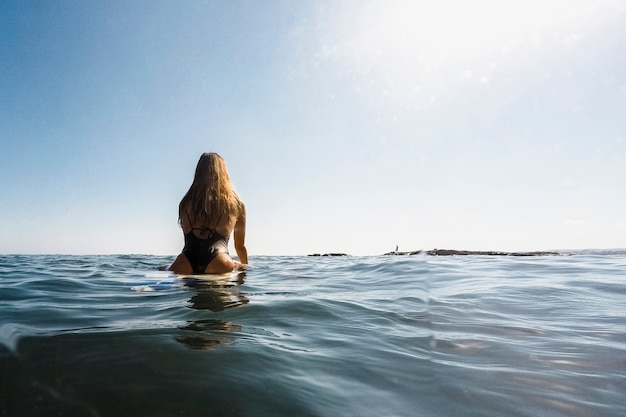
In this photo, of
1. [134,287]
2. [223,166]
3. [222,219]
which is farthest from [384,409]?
[223,166]

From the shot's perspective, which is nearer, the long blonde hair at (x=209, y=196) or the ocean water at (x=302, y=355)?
the ocean water at (x=302, y=355)

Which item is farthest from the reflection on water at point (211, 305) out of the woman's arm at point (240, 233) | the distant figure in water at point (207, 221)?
the woman's arm at point (240, 233)

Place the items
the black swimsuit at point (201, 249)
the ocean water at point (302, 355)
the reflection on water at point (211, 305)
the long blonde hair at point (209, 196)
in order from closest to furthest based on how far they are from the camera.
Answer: the ocean water at point (302, 355), the reflection on water at point (211, 305), the black swimsuit at point (201, 249), the long blonde hair at point (209, 196)

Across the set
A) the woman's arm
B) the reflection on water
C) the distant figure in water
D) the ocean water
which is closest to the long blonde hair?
the distant figure in water

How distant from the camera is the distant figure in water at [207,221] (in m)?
5.99

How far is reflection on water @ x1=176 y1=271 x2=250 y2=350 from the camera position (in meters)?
2.45

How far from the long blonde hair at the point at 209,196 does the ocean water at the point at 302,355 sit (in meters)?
1.91

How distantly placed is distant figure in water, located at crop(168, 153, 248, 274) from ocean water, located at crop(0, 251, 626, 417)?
153cm

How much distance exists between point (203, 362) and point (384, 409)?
1104 mm

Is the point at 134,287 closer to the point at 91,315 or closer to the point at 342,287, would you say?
the point at 91,315

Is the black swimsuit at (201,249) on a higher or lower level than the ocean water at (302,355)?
higher

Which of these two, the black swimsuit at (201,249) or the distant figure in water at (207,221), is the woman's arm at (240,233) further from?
the black swimsuit at (201,249)

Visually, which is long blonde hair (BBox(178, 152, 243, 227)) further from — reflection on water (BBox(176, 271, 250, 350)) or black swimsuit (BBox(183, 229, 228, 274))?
reflection on water (BBox(176, 271, 250, 350))

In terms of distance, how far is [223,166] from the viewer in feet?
21.9
